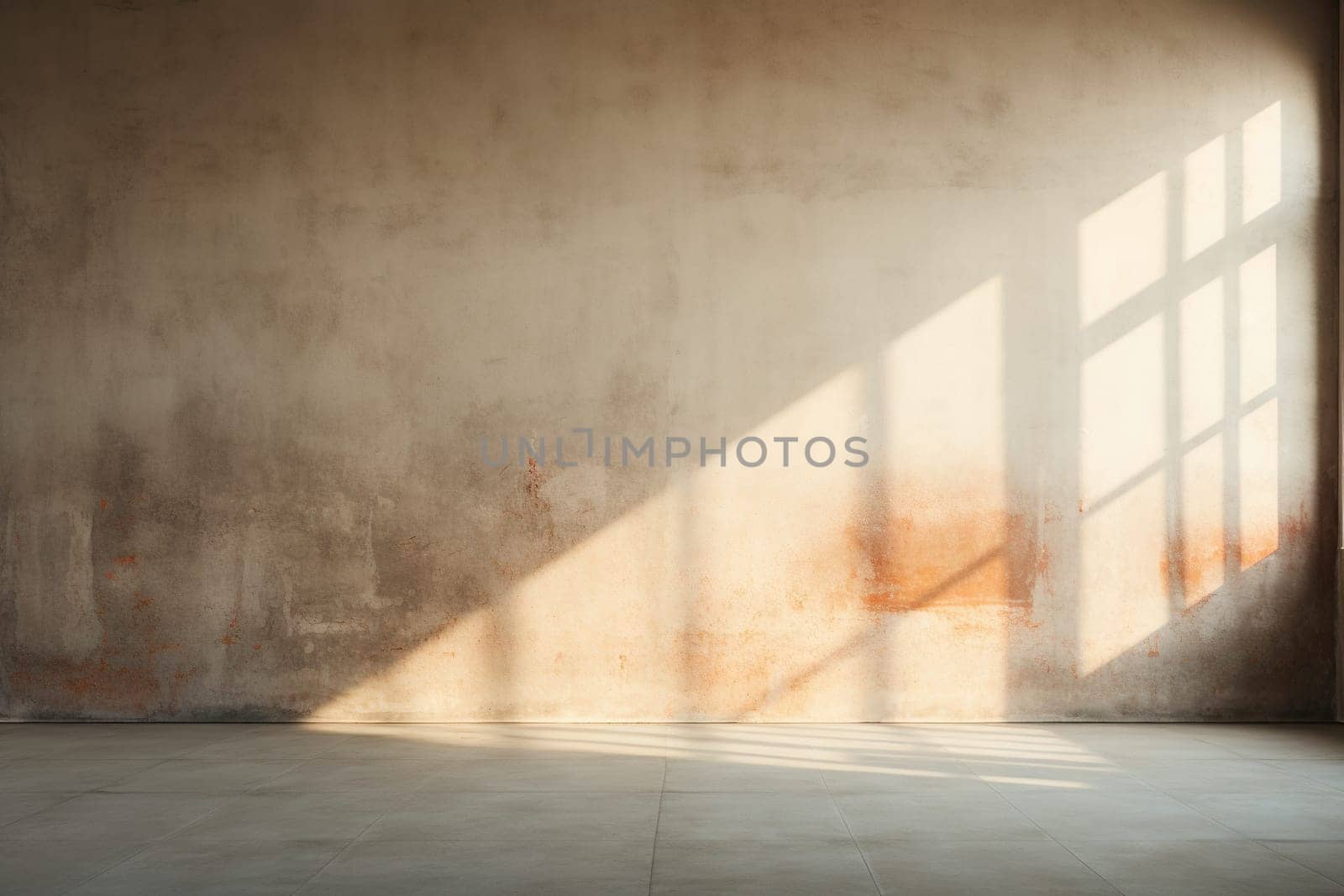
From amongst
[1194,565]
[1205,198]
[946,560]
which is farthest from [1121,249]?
[946,560]

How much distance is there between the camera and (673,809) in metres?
4.60

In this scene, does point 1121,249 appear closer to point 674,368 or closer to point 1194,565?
point 1194,565

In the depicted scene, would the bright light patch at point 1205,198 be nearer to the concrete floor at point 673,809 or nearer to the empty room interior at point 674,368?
the empty room interior at point 674,368

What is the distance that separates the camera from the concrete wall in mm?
6586

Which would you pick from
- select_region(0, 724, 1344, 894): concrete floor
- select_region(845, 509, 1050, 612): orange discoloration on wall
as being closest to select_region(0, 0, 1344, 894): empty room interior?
select_region(845, 509, 1050, 612): orange discoloration on wall

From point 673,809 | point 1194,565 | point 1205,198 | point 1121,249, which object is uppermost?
point 1205,198

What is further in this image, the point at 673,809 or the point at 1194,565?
the point at 1194,565

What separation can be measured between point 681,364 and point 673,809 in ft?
9.42

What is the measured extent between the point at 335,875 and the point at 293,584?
3268 mm

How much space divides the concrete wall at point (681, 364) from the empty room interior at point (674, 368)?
25 mm

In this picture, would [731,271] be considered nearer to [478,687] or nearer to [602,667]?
[602,667]

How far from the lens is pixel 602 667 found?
21.6 feet

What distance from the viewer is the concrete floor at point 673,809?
370 cm

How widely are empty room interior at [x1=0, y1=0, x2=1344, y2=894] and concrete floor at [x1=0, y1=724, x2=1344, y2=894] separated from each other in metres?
0.40
